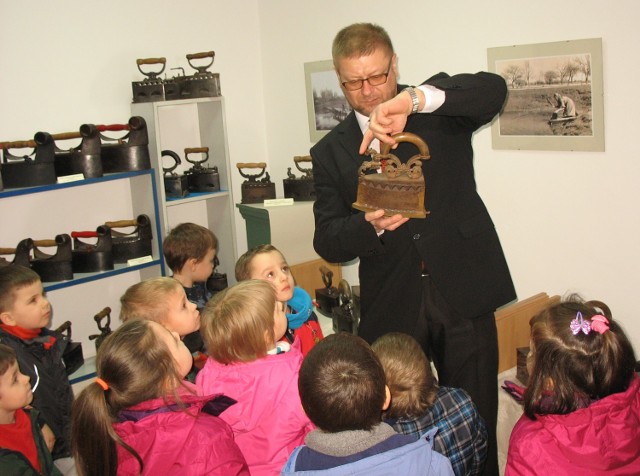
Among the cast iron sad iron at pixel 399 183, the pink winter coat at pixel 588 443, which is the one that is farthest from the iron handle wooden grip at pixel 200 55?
the pink winter coat at pixel 588 443

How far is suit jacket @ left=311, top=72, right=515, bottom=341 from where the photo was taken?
226cm

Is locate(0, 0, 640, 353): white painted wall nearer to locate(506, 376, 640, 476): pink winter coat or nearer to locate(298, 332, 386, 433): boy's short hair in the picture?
locate(506, 376, 640, 476): pink winter coat

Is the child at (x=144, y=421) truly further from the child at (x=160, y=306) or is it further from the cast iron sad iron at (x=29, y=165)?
the cast iron sad iron at (x=29, y=165)

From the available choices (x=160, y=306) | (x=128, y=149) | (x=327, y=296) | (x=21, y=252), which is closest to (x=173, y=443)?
(x=160, y=306)

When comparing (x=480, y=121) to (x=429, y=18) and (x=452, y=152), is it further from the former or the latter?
(x=429, y=18)

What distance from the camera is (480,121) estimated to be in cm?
233

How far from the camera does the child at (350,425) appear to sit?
1.55m

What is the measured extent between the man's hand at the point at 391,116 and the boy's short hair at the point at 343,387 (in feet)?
2.33

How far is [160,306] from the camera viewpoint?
263 centimetres

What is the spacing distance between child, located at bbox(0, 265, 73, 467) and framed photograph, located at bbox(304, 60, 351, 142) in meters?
2.23

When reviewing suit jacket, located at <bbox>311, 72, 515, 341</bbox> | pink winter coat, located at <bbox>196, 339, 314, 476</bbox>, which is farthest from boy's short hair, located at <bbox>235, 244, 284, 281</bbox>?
pink winter coat, located at <bbox>196, 339, 314, 476</bbox>

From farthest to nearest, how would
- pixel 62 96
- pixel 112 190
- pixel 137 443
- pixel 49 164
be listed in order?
pixel 112 190
pixel 62 96
pixel 49 164
pixel 137 443

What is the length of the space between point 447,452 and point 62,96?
10.8ft

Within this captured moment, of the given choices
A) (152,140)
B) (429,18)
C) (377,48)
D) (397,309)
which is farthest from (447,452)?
(152,140)
